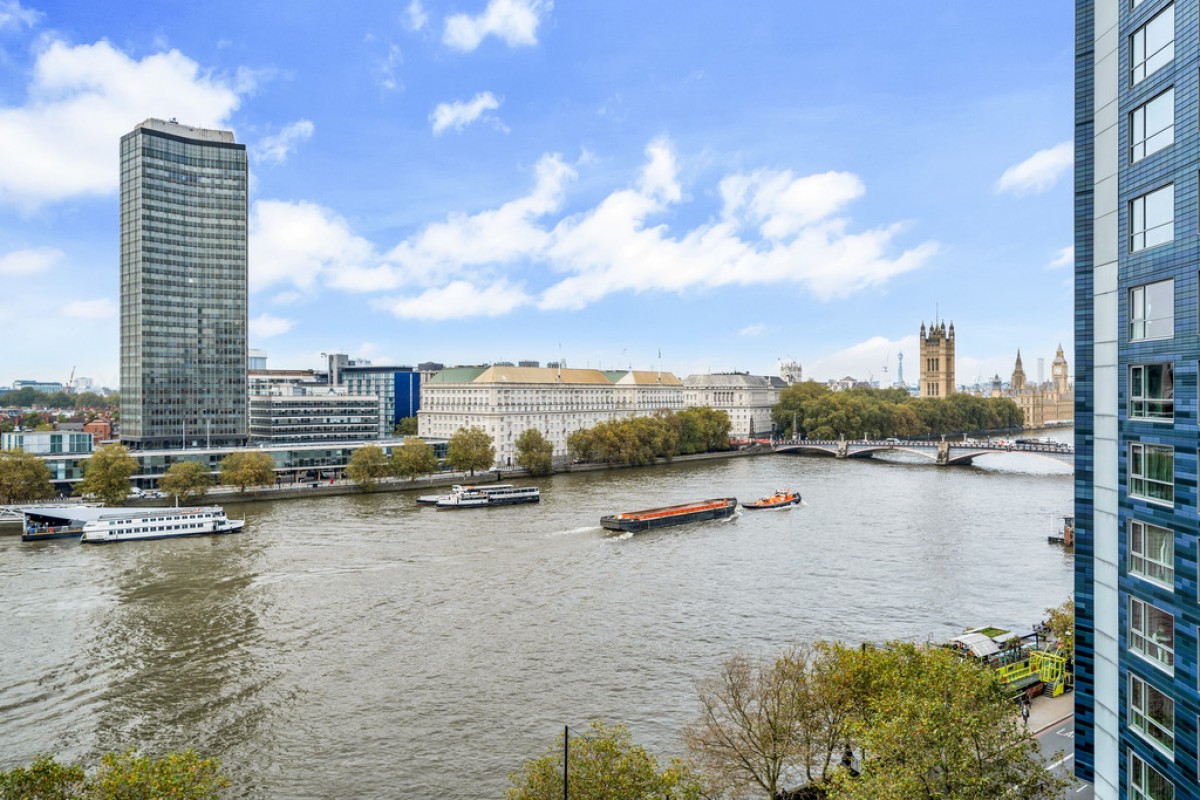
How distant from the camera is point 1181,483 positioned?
1098cm

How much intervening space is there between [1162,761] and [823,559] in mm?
36769

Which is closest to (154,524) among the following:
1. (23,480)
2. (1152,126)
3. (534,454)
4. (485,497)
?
(23,480)

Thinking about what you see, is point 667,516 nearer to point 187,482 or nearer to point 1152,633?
point 187,482

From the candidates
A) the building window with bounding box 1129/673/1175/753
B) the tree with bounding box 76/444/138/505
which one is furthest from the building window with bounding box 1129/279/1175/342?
the tree with bounding box 76/444/138/505

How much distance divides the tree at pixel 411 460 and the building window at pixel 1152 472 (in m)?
76.9

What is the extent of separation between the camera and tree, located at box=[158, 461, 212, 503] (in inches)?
2736

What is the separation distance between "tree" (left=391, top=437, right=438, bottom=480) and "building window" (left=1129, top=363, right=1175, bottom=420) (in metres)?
77.1

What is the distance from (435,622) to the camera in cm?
3578

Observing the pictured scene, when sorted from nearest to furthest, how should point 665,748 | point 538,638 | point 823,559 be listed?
point 665,748
point 538,638
point 823,559

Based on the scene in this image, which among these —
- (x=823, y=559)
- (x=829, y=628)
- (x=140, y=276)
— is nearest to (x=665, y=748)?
(x=829, y=628)

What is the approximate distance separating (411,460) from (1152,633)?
3044 inches

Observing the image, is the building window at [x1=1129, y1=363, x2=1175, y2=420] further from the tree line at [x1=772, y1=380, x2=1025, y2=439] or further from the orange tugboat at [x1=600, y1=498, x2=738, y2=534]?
the tree line at [x1=772, y1=380, x2=1025, y2=439]

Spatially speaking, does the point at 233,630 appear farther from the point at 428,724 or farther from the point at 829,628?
the point at 829,628

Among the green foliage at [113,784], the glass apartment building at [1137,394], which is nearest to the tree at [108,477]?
the green foliage at [113,784]
